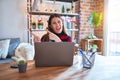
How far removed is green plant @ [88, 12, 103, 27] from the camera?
4660 mm

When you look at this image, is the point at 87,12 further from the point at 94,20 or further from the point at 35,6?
the point at 35,6

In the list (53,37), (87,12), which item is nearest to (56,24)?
(53,37)

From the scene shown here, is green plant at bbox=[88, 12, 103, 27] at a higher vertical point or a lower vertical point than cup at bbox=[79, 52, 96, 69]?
higher

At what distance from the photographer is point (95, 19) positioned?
4.67 meters

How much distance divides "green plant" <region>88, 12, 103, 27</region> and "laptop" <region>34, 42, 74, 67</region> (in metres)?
3.36

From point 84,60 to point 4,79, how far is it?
699 mm

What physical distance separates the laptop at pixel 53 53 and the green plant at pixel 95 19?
3356 mm

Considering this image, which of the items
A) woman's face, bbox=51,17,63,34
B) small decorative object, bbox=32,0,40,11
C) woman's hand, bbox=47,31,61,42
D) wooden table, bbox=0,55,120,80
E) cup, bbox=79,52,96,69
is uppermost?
small decorative object, bbox=32,0,40,11

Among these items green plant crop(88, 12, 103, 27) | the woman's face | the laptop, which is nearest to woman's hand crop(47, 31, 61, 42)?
the woman's face

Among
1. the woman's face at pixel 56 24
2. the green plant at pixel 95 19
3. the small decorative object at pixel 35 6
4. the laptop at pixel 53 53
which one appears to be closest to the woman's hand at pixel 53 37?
the woman's face at pixel 56 24

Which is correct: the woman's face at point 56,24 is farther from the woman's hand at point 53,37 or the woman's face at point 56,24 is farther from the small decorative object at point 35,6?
the small decorative object at point 35,6

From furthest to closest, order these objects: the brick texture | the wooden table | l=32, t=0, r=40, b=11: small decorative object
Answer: the brick texture, l=32, t=0, r=40, b=11: small decorative object, the wooden table

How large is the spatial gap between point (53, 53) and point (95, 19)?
3448 mm

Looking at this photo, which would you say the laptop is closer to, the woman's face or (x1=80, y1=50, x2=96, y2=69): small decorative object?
(x1=80, y1=50, x2=96, y2=69): small decorative object
